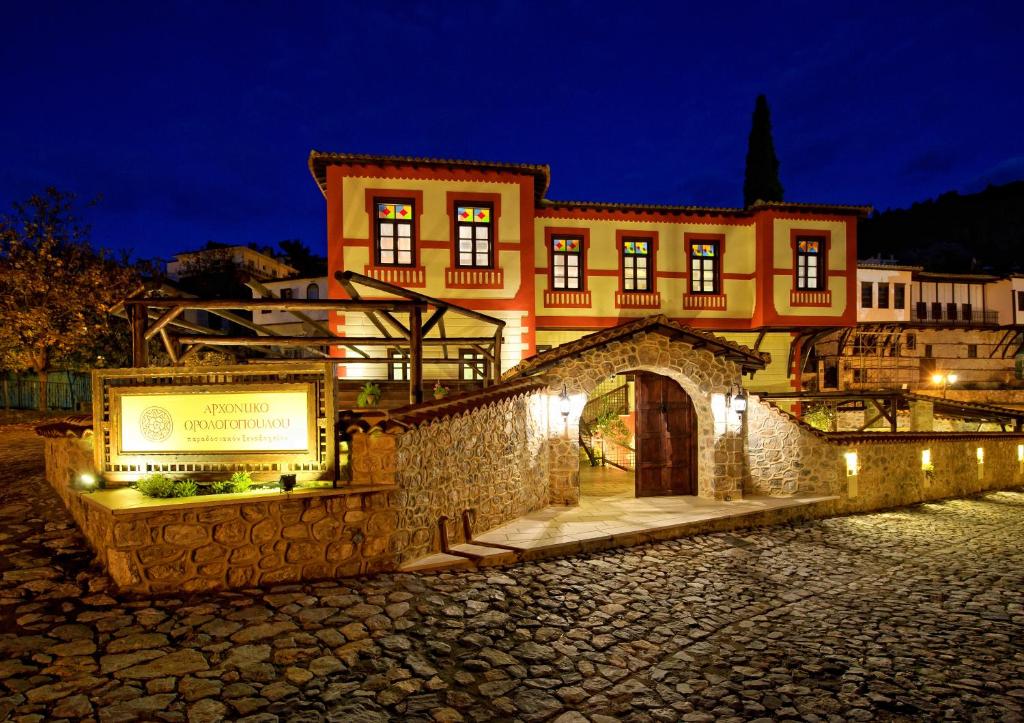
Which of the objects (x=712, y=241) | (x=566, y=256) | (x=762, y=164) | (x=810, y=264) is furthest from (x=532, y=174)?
(x=762, y=164)

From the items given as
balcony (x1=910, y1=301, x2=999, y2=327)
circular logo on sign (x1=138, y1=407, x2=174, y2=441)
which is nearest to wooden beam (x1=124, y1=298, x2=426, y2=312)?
circular logo on sign (x1=138, y1=407, x2=174, y2=441)

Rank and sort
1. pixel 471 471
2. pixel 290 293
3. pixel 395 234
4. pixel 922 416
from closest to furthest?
pixel 471 471, pixel 395 234, pixel 922 416, pixel 290 293

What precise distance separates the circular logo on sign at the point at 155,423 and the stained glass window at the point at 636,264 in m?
14.4

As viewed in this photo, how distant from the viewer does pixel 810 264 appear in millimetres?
18172

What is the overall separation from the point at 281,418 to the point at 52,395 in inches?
882

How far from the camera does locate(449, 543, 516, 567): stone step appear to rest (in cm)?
679

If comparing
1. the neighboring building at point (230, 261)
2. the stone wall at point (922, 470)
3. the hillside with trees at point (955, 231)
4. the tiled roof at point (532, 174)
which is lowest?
the stone wall at point (922, 470)

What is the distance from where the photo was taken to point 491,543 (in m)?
7.39

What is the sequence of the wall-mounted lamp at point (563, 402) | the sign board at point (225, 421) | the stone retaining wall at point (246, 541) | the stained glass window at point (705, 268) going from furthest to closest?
the stained glass window at point (705, 268), the wall-mounted lamp at point (563, 402), the sign board at point (225, 421), the stone retaining wall at point (246, 541)

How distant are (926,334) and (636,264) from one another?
25423mm

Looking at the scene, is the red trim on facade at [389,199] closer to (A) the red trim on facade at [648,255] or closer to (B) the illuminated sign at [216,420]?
(A) the red trim on facade at [648,255]

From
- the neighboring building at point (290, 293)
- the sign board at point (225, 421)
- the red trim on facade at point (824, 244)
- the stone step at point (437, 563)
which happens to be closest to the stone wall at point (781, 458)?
the stone step at point (437, 563)

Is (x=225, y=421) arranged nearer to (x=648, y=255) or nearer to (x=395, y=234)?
(x=395, y=234)

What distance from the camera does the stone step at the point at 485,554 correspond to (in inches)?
267
